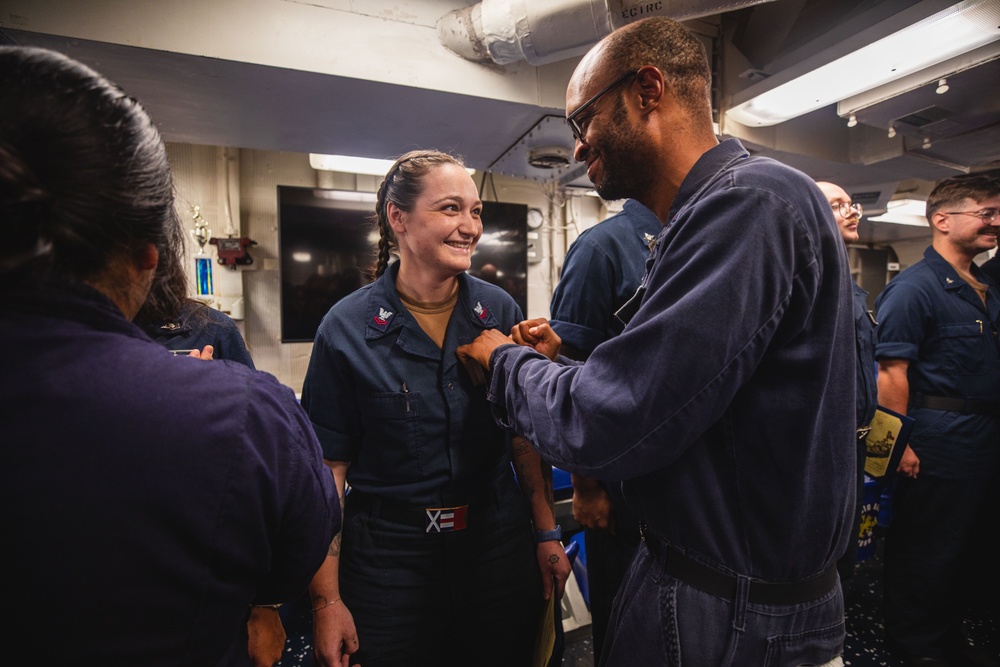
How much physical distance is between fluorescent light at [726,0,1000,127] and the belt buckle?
112 inches

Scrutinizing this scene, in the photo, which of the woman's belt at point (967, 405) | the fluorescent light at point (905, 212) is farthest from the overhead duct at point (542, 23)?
the fluorescent light at point (905, 212)

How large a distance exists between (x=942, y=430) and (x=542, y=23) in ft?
9.34

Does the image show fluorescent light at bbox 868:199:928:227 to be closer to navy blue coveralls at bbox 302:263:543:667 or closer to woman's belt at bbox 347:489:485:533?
navy blue coveralls at bbox 302:263:543:667

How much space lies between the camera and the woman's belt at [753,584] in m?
0.83

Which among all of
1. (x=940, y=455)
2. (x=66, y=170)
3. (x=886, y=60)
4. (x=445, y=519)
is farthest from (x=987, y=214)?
(x=66, y=170)

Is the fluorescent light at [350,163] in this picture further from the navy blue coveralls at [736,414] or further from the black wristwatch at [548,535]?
the navy blue coveralls at [736,414]

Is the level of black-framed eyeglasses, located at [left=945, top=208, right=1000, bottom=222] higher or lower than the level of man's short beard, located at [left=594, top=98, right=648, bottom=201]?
higher

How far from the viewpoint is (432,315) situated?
5.24 ft

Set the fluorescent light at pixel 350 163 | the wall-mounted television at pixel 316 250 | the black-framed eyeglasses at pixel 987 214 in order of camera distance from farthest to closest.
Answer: the wall-mounted television at pixel 316 250 → the fluorescent light at pixel 350 163 → the black-framed eyeglasses at pixel 987 214

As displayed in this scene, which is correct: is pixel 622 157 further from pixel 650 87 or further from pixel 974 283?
pixel 974 283

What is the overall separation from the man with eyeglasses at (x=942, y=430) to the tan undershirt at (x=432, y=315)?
2.40m

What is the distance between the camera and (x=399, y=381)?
4.67 ft

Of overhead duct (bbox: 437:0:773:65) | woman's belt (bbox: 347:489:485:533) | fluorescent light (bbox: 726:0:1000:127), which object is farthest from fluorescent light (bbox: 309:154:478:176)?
woman's belt (bbox: 347:489:485:533)

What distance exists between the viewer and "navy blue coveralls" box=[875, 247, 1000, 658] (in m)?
2.26
